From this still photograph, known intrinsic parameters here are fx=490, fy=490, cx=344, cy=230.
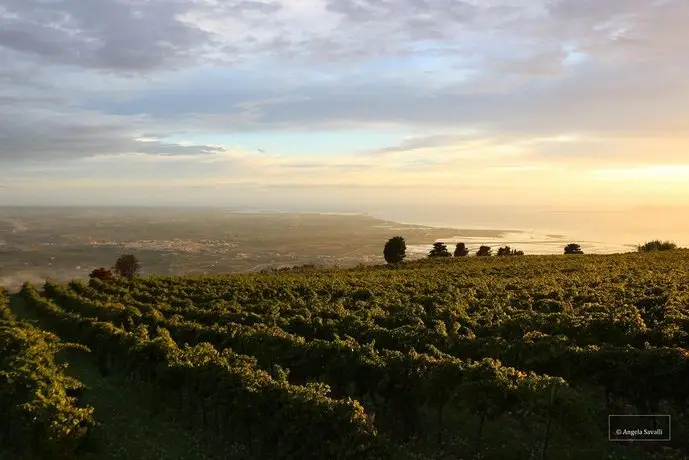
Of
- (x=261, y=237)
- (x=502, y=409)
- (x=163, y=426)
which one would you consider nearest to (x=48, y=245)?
(x=261, y=237)

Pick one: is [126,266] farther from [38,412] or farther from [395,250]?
[38,412]

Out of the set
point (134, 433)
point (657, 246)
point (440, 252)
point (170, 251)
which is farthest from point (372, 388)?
point (170, 251)

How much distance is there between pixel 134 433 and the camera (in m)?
17.1

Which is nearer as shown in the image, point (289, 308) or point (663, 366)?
point (663, 366)

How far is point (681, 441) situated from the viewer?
13148 mm

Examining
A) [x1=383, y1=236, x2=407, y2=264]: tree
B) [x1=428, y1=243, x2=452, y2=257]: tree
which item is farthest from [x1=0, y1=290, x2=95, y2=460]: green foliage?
[x1=428, y1=243, x2=452, y2=257]: tree

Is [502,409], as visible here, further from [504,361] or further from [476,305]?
[476,305]

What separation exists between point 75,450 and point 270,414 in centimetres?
617

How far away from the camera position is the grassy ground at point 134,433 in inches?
595

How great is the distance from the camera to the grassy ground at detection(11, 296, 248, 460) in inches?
595

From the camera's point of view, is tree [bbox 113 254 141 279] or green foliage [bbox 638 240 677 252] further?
tree [bbox 113 254 141 279]

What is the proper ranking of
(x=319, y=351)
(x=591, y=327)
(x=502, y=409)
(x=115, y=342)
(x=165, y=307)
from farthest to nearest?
(x=165, y=307) → (x=115, y=342) → (x=591, y=327) → (x=319, y=351) → (x=502, y=409)

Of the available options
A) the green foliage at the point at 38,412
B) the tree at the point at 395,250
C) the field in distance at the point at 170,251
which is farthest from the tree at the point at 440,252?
the green foliage at the point at 38,412

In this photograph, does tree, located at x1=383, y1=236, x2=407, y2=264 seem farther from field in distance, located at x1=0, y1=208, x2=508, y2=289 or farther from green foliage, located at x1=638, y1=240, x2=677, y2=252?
green foliage, located at x1=638, y1=240, x2=677, y2=252
